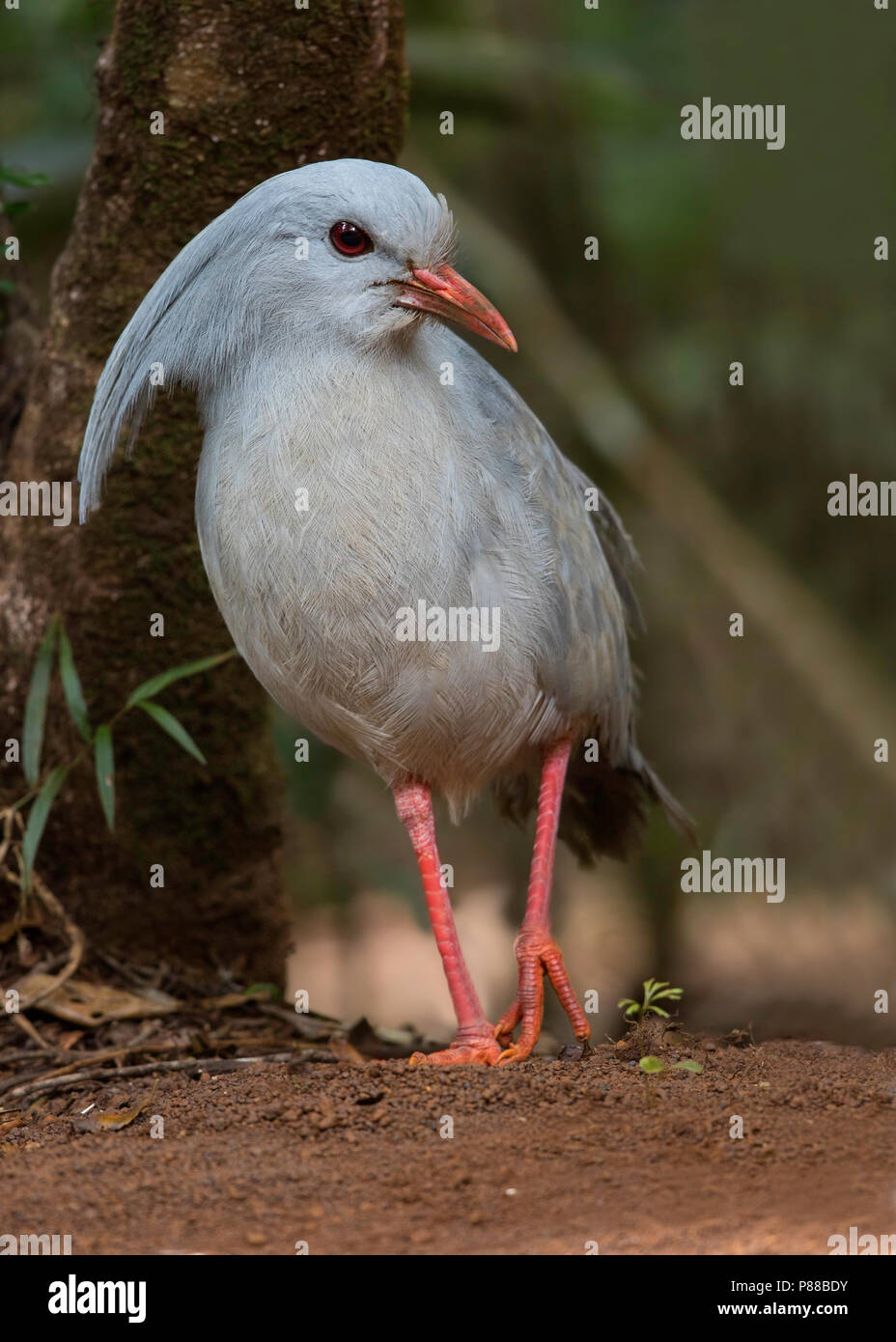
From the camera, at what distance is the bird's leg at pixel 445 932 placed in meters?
4.84

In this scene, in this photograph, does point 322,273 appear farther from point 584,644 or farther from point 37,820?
point 37,820

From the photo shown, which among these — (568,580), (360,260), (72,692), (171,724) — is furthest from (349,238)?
(72,692)

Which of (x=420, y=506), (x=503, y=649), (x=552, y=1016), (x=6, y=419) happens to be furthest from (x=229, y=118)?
(x=552, y=1016)

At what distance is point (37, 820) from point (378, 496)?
2.04 meters

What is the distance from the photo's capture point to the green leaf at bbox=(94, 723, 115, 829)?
5.40 m

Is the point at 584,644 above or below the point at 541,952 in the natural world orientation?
above

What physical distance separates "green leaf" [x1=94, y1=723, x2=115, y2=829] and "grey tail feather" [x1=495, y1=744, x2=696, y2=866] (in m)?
1.49

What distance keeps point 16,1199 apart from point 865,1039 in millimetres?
3465

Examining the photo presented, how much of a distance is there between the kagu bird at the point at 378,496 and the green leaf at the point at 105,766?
40.7 inches

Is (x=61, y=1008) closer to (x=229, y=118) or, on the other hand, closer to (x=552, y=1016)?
(x=229, y=118)

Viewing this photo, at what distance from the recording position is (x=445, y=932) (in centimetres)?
491
